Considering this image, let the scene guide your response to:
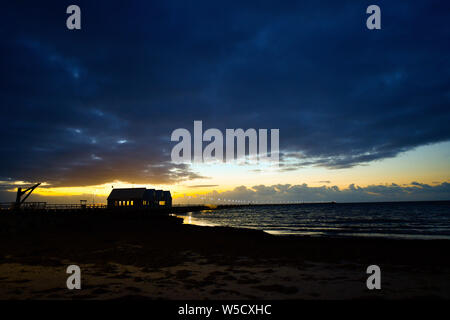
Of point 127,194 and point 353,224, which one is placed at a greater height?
point 127,194

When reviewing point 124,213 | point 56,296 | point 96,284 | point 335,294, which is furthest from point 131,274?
point 124,213

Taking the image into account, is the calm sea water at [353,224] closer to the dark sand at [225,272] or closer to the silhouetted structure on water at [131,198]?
the dark sand at [225,272]

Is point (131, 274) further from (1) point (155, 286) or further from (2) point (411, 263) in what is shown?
(2) point (411, 263)

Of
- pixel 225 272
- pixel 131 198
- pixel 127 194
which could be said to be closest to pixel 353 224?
pixel 225 272

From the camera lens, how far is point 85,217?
4359 centimetres

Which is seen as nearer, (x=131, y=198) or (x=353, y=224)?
(x=353, y=224)

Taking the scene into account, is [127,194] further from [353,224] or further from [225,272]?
[225,272]

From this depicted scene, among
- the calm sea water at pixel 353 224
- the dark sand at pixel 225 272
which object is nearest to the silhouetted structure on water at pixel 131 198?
the calm sea water at pixel 353 224

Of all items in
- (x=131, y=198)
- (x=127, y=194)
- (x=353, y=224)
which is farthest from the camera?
(x=127, y=194)

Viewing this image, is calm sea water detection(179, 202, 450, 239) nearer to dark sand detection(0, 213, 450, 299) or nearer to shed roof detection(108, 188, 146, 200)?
dark sand detection(0, 213, 450, 299)

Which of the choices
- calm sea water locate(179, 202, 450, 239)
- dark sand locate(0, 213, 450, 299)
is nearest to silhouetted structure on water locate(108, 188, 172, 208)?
calm sea water locate(179, 202, 450, 239)

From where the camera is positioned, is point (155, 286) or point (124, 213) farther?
point (124, 213)
